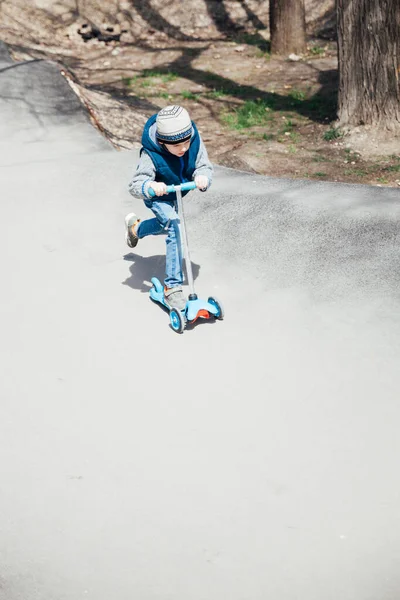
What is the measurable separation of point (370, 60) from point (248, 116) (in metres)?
2.70

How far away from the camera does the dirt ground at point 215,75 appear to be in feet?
33.1

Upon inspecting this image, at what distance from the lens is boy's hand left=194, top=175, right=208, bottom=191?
519 centimetres

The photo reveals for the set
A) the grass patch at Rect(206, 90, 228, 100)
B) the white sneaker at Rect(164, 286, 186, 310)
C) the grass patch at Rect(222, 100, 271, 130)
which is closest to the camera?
the white sneaker at Rect(164, 286, 186, 310)

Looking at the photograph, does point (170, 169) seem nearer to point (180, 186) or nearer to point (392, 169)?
point (180, 186)

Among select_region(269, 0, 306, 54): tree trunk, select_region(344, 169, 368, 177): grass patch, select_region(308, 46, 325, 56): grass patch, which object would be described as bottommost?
select_region(344, 169, 368, 177): grass patch

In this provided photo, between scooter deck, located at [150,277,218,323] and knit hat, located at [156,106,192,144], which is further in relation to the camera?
scooter deck, located at [150,277,218,323]

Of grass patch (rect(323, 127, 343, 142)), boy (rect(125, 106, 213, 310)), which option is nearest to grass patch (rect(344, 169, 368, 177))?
grass patch (rect(323, 127, 343, 142))

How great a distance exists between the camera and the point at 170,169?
5.42 m

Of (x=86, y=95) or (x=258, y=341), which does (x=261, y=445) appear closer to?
(x=258, y=341)

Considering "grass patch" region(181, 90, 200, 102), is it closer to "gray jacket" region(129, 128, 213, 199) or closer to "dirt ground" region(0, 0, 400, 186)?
"dirt ground" region(0, 0, 400, 186)

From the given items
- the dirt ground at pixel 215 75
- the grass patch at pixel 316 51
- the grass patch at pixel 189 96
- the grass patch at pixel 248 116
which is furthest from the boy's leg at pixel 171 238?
the grass patch at pixel 316 51

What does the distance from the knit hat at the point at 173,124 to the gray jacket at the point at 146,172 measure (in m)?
0.23

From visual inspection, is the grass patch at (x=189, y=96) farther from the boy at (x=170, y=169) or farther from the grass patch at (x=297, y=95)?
the boy at (x=170, y=169)

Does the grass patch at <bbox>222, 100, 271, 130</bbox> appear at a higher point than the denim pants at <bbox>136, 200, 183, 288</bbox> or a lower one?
lower
